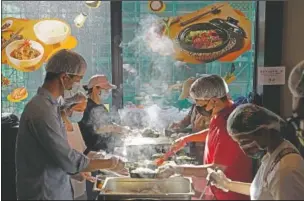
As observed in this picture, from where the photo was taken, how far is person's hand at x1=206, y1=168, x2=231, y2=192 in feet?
5.50

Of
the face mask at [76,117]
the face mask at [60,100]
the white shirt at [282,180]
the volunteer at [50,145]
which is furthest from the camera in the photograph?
the face mask at [76,117]

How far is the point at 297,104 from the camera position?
1.64 metres

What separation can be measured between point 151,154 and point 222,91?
40 cm

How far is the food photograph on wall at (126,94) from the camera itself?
1.71 m

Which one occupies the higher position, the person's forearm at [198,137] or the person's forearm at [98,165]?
the person's forearm at [198,137]

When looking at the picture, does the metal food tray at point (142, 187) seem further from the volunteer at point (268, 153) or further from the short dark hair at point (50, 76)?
the short dark hair at point (50, 76)

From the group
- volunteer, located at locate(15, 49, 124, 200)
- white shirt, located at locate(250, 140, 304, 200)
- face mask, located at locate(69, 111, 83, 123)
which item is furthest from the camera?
face mask, located at locate(69, 111, 83, 123)

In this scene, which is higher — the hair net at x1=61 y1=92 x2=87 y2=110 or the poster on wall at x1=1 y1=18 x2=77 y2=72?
the poster on wall at x1=1 y1=18 x2=77 y2=72

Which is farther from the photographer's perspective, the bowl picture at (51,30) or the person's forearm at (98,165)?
the bowl picture at (51,30)

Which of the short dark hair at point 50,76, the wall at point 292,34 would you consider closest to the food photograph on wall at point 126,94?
the short dark hair at point 50,76

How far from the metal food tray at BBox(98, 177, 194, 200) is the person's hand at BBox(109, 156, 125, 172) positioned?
5 cm

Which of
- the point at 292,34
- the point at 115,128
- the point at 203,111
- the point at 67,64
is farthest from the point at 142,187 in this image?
the point at 292,34

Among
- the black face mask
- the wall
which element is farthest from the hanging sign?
the black face mask

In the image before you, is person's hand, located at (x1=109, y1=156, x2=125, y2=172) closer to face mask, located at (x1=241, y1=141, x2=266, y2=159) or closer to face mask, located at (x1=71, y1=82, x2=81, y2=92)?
face mask, located at (x1=71, y1=82, x2=81, y2=92)
